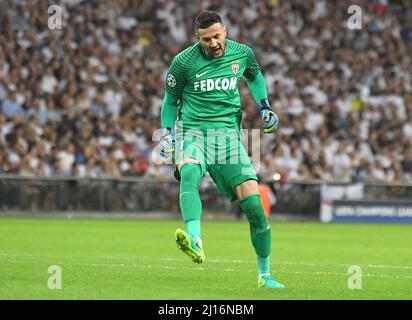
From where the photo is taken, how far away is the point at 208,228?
22.0 m

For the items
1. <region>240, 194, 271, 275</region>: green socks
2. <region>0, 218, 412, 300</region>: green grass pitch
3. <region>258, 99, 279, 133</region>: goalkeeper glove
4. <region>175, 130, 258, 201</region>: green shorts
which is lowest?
<region>0, 218, 412, 300</region>: green grass pitch

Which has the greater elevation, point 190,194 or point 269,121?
point 269,121

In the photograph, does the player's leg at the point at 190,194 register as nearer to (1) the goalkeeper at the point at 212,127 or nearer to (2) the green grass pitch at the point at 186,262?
(1) the goalkeeper at the point at 212,127

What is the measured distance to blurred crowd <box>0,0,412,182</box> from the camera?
24.5 meters

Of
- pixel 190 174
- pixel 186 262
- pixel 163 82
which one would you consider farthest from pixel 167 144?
pixel 163 82

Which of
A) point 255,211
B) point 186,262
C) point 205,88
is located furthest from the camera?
point 186,262

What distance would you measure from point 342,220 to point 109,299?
18.3m

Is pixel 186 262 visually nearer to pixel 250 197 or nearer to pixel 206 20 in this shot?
pixel 250 197

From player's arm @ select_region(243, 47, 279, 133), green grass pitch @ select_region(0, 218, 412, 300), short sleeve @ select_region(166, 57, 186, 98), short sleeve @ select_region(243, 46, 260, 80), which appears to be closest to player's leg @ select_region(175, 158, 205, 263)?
green grass pitch @ select_region(0, 218, 412, 300)

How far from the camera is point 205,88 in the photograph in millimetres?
9938

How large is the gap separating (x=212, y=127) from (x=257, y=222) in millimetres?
1001

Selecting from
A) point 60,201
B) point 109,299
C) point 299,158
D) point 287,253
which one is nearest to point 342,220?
point 299,158

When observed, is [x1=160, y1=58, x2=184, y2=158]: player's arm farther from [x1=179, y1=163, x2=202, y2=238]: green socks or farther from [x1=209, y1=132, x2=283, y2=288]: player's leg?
[x1=209, y1=132, x2=283, y2=288]: player's leg

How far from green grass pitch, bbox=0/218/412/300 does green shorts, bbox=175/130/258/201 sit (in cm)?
101
